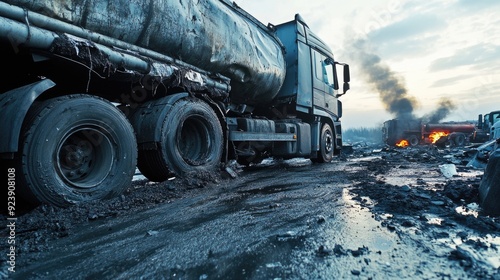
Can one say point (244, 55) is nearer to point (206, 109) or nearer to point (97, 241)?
point (206, 109)

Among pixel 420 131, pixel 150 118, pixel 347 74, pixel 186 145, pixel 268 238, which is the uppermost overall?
pixel 347 74

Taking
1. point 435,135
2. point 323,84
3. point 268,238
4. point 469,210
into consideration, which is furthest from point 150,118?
point 435,135

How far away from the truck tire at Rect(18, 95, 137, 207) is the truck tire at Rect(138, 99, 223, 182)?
1.71 feet

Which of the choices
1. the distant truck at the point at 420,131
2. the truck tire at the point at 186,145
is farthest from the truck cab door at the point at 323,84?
the distant truck at the point at 420,131

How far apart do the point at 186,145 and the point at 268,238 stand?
117 inches

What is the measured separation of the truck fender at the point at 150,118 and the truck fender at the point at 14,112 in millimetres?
1255

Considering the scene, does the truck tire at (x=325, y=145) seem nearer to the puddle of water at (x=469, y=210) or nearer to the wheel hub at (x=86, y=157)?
the puddle of water at (x=469, y=210)

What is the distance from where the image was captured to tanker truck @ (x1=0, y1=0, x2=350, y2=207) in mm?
2363

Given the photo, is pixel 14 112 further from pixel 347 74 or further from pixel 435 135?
pixel 435 135

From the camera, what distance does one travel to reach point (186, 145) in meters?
4.48

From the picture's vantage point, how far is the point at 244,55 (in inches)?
202

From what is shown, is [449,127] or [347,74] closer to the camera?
[347,74]

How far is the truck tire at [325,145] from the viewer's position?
820 cm

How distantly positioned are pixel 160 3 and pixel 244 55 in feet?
6.27
